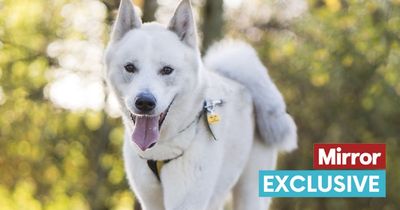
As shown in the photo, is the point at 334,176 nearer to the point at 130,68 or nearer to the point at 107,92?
the point at 130,68

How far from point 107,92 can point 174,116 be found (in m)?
3.62

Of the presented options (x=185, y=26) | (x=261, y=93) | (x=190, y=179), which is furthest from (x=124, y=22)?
(x=261, y=93)

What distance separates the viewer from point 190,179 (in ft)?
16.1

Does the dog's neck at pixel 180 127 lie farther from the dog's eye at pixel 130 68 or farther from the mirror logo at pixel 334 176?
the mirror logo at pixel 334 176

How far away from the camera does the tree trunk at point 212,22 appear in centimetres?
832

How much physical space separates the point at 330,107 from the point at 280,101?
6.52 m

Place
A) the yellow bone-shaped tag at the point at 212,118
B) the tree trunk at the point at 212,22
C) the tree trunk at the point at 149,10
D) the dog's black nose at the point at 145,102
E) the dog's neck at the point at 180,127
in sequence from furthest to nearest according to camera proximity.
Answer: the tree trunk at the point at 212,22
the tree trunk at the point at 149,10
the yellow bone-shaped tag at the point at 212,118
the dog's neck at the point at 180,127
the dog's black nose at the point at 145,102

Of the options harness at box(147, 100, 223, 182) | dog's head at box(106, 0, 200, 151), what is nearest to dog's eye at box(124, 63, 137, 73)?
dog's head at box(106, 0, 200, 151)

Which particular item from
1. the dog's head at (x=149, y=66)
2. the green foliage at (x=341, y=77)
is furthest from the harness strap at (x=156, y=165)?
the green foliage at (x=341, y=77)

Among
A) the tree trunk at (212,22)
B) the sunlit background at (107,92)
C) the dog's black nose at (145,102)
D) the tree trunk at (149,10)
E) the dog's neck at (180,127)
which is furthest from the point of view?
the sunlit background at (107,92)

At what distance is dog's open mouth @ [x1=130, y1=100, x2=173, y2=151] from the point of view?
4.64 m

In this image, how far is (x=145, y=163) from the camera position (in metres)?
4.94

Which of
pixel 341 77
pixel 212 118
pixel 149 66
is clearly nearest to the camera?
pixel 149 66

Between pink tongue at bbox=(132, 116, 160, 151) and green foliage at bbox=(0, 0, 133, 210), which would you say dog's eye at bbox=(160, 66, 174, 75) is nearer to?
pink tongue at bbox=(132, 116, 160, 151)
